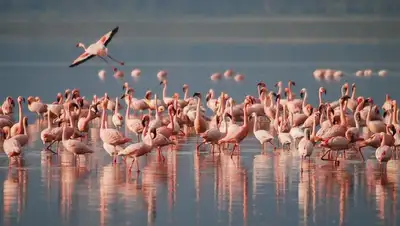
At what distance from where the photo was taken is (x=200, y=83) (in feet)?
90.5

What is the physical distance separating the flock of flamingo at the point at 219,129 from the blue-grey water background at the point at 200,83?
0.22 meters

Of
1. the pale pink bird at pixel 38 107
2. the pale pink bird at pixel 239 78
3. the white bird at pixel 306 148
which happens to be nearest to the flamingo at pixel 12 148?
the white bird at pixel 306 148

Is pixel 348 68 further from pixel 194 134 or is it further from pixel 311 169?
pixel 311 169

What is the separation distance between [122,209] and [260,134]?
4.20 metres

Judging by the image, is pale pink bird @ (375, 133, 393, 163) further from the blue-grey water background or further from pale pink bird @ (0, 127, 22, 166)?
pale pink bird @ (0, 127, 22, 166)

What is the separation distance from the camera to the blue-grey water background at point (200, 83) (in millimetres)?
10133

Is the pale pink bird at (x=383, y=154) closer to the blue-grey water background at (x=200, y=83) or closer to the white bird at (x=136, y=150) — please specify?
the blue-grey water background at (x=200, y=83)

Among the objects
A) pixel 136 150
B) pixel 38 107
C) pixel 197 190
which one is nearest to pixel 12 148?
pixel 136 150

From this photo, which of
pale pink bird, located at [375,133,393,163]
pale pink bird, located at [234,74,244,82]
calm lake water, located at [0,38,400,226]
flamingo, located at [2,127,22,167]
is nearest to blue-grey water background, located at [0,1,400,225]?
calm lake water, located at [0,38,400,226]

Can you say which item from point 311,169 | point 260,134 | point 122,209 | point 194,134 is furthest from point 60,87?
point 122,209

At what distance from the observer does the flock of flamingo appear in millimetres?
12789

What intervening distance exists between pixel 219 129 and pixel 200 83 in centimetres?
1325

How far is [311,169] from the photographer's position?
12.4m

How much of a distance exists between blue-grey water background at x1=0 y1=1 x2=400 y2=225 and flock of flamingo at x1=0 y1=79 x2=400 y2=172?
0.22 meters
